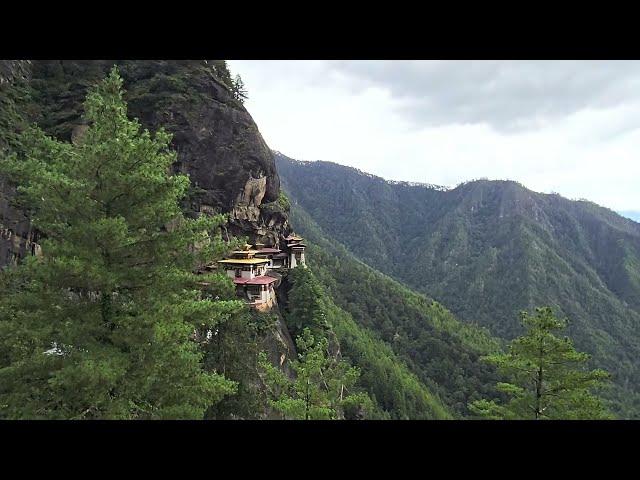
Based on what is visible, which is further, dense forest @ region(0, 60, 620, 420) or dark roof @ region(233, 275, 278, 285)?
dark roof @ region(233, 275, 278, 285)

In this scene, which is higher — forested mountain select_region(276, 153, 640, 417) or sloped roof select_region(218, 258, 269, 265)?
sloped roof select_region(218, 258, 269, 265)

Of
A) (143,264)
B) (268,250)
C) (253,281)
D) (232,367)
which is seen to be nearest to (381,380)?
(268,250)

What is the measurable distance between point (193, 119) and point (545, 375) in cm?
2984

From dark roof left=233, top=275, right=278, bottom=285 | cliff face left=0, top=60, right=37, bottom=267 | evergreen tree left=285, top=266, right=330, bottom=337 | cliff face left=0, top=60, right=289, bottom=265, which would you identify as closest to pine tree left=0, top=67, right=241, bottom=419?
cliff face left=0, top=60, right=37, bottom=267

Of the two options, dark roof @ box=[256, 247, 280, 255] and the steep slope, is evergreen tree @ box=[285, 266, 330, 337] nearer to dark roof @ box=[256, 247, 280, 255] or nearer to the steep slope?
dark roof @ box=[256, 247, 280, 255]

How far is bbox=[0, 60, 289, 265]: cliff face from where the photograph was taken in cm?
2786

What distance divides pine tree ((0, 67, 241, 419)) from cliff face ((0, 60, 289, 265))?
1938 centimetres

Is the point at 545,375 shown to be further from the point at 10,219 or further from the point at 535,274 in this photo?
the point at 535,274

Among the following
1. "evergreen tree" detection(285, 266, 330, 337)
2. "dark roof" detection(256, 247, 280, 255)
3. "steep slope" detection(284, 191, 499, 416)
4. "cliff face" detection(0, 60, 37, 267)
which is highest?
"cliff face" detection(0, 60, 37, 267)

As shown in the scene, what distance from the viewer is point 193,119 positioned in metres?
31.5

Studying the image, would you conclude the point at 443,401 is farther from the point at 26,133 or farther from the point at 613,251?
the point at 613,251

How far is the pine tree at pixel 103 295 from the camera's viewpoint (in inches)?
272
